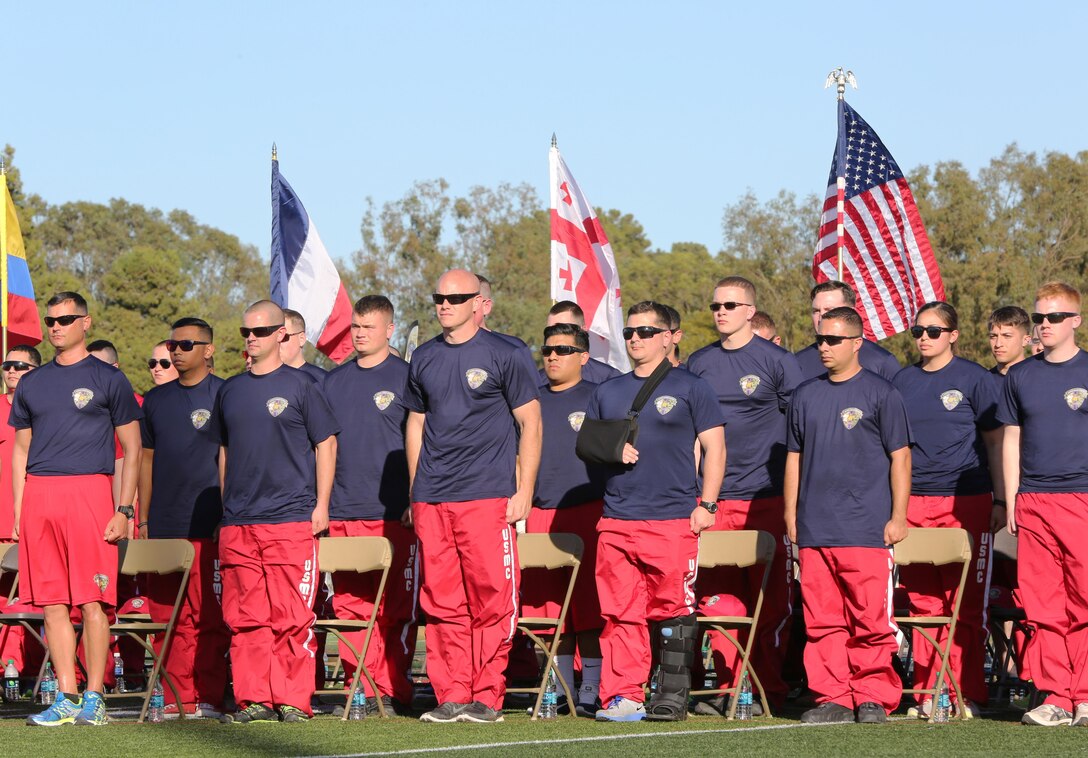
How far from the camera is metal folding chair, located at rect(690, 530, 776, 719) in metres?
9.37

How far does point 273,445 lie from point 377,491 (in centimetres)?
100

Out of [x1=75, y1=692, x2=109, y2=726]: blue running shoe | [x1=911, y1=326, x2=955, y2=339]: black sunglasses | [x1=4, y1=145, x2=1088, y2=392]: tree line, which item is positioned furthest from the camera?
[x1=4, y1=145, x2=1088, y2=392]: tree line

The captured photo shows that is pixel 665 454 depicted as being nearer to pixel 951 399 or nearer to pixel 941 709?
pixel 951 399

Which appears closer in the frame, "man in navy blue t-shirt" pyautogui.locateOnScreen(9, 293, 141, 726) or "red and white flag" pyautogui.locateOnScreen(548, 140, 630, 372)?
"man in navy blue t-shirt" pyautogui.locateOnScreen(9, 293, 141, 726)

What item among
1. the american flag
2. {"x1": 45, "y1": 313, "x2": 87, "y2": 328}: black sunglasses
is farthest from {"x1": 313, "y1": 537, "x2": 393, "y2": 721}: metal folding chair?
the american flag

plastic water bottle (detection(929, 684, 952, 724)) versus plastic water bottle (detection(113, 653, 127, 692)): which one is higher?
plastic water bottle (detection(929, 684, 952, 724))

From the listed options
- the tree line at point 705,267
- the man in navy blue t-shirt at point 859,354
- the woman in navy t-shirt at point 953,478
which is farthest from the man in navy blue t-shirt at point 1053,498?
the tree line at point 705,267

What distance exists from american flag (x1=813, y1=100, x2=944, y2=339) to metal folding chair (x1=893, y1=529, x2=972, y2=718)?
5.12 metres

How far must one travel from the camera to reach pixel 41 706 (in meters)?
10.8

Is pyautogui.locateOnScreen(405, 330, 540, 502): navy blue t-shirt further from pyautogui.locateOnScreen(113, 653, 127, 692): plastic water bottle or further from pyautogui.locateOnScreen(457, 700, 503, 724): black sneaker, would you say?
pyautogui.locateOnScreen(113, 653, 127, 692): plastic water bottle

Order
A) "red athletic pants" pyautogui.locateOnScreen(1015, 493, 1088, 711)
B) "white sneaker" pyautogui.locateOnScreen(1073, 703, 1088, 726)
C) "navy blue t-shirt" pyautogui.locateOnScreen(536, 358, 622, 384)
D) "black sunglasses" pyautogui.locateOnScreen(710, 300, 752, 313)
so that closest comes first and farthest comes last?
"white sneaker" pyautogui.locateOnScreen(1073, 703, 1088, 726), "red athletic pants" pyautogui.locateOnScreen(1015, 493, 1088, 711), "black sunglasses" pyautogui.locateOnScreen(710, 300, 752, 313), "navy blue t-shirt" pyautogui.locateOnScreen(536, 358, 622, 384)

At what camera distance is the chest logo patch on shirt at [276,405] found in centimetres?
957

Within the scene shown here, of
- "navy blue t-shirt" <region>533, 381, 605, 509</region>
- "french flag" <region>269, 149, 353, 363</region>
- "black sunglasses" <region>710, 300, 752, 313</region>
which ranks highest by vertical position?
"french flag" <region>269, 149, 353, 363</region>

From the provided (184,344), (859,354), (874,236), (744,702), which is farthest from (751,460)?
(874,236)
